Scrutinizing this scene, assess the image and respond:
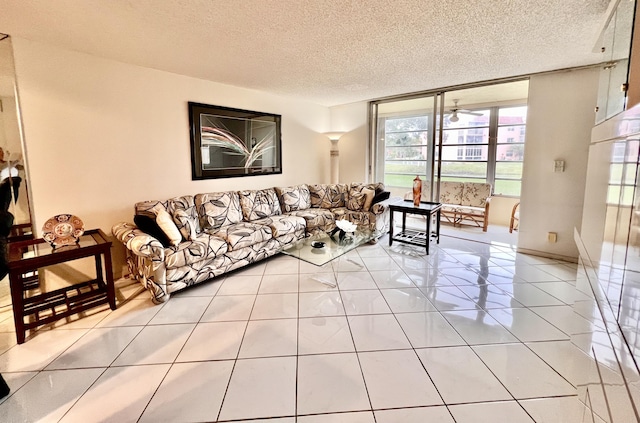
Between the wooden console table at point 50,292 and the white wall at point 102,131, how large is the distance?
43cm

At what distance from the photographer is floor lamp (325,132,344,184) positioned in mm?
5453

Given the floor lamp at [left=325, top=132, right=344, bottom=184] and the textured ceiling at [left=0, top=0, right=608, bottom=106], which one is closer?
the textured ceiling at [left=0, top=0, right=608, bottom=106]

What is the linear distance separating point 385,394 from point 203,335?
4.36 ft

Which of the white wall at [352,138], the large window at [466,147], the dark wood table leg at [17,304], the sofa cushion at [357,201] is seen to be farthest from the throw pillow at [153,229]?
the large window at [466,147]

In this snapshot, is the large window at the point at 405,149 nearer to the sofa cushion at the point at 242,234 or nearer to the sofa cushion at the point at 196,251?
the sofa cushion at the point at 242,234

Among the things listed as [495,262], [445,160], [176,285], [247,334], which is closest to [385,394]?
[247,334]

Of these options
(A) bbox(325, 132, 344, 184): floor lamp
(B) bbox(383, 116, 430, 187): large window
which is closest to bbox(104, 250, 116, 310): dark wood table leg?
(A) bbox(325, 132, 344, 184): floor lamp

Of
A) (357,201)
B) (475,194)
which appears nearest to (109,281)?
Answer: (357,201)

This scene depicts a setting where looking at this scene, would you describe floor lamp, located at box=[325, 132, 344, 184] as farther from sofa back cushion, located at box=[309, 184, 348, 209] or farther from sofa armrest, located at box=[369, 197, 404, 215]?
sofa armrest, located at box=[369, 197, 404, 215]

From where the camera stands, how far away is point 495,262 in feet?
11.6

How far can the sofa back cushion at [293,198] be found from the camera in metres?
4.38

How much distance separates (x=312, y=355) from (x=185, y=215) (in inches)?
77.2

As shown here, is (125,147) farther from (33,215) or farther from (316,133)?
(316,133)

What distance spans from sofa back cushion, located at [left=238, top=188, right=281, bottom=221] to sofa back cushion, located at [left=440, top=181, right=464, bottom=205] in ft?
10.9
